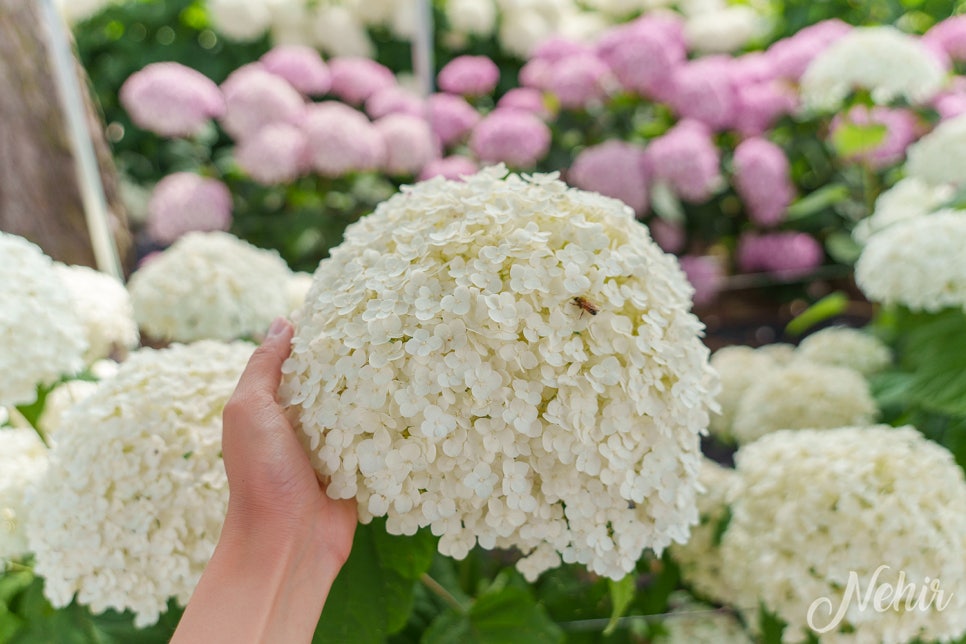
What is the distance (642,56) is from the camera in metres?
2.11

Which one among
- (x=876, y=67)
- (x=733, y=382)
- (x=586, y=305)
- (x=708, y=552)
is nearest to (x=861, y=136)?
(x=876, y=67)

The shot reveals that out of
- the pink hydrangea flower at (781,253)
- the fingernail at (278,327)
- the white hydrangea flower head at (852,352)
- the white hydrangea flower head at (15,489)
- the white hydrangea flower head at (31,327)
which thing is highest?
the fingernail at (278,327)

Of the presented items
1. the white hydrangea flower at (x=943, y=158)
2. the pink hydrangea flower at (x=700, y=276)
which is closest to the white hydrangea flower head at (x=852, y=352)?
the white hydrangea flower at (x=943, y=158)

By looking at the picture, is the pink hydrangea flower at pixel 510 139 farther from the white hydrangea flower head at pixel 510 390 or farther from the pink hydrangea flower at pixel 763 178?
the white hydrangea flower head at pixel 510 390

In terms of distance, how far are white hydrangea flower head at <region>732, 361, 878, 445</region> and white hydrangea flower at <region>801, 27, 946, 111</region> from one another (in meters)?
0.70

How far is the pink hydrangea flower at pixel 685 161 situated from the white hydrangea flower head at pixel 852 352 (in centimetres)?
85

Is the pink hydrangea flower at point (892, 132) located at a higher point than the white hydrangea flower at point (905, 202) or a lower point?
lower

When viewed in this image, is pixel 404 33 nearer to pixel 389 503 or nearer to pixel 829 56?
pixel 829 56

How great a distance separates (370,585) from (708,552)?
509mm

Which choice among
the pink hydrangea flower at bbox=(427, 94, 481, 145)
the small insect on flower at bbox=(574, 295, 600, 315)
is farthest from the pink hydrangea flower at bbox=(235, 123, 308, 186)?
the small insect on flower at bbox=(574, 295, 600, 315)

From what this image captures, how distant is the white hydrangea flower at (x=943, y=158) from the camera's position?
1.30 metres

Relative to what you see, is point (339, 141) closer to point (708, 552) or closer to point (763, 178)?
point (763, 178)

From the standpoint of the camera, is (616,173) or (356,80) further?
(356,80)

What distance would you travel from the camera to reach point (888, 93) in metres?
1.52
